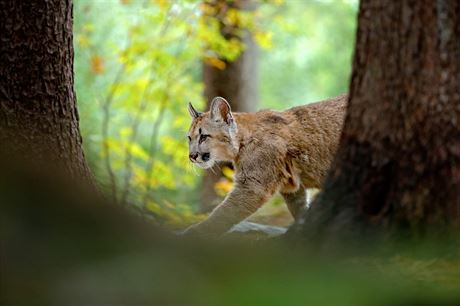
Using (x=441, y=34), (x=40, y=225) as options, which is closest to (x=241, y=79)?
(x=441, y=34)

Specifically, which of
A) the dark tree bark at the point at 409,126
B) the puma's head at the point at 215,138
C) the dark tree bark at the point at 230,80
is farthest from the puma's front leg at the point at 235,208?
the dark tree bark at the point at 230,80

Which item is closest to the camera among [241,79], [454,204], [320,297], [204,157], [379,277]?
[320,297]

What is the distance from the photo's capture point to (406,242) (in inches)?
162

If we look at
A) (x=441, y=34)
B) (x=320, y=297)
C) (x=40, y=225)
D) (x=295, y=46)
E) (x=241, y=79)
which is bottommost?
(x=320, y=297)

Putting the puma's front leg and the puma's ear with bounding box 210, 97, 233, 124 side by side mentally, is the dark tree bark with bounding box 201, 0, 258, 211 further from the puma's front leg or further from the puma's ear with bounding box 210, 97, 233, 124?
the puma's front leg

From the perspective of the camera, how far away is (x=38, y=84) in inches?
210

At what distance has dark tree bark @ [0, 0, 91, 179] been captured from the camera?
17.0 ft

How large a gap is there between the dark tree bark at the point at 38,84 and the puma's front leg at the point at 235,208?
4.90 feet

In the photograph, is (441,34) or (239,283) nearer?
(239,283)

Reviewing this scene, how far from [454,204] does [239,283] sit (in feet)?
4.67

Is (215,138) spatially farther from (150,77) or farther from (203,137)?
(150,77)

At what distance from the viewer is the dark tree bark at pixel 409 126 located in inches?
162

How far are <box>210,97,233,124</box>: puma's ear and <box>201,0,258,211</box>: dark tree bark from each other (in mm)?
4894

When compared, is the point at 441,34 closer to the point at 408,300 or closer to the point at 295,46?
the point at 408,300
